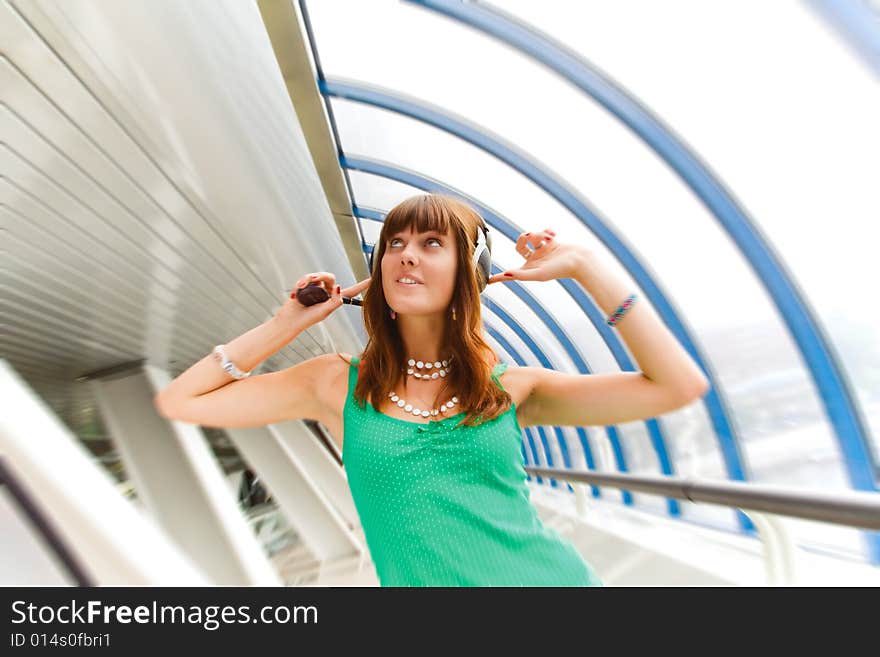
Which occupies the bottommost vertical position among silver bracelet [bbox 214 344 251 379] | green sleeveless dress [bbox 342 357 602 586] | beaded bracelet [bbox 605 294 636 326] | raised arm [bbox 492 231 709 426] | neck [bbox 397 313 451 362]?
green sleeveless dress [bbox 342 357 602 586]

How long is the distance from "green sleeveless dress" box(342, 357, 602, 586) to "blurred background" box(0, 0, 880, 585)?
579 mm

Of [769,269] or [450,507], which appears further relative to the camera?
[769,269]

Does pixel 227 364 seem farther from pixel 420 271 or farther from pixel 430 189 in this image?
pixel 430 189

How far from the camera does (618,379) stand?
1709 mm

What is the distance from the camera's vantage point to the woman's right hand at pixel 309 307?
1.82 meters

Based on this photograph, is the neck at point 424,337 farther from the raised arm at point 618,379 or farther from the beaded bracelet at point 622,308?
the beaded bracelet at point 622,308

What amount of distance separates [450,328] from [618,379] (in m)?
0.49

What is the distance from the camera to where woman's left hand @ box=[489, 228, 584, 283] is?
5.76 ft

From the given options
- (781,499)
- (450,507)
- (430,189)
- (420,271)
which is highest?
(430,189)

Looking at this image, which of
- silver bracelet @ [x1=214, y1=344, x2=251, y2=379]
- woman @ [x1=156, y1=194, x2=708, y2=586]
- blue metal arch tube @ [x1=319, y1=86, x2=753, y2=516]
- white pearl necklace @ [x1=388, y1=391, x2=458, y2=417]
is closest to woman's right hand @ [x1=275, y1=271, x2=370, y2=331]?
woman @ [x1=156, y1=194, x2=708, y2=586]

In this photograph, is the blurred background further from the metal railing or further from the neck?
the neck

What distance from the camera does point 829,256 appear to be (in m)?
4.98

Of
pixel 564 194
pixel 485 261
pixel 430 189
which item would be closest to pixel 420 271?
pixel 485 261
